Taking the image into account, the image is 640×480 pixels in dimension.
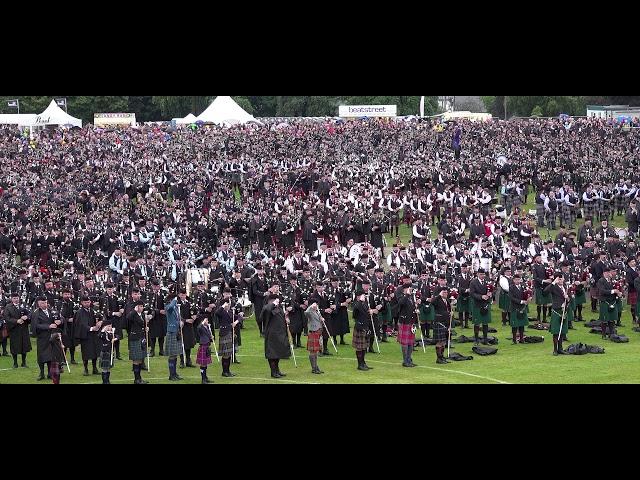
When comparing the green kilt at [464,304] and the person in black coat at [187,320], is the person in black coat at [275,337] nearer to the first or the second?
the person in black coat at [187,320]

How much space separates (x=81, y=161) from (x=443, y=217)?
14534mm

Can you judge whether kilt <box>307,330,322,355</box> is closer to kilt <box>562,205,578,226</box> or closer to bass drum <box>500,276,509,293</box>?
bass drum <box>500,276,509,293</box>

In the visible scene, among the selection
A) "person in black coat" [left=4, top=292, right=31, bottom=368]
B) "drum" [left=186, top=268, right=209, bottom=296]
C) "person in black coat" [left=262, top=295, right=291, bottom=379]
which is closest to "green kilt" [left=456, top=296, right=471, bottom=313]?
"person in black coat" [left=262, top=295, right=291, bottom=379]

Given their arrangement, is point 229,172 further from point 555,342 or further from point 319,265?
point 555,342

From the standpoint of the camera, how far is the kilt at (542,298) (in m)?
19.4

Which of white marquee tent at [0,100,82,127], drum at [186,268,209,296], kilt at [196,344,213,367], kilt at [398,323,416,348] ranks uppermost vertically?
white marquee tent at [0,100,82,127]

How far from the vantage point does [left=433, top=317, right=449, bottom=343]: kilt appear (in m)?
16.7

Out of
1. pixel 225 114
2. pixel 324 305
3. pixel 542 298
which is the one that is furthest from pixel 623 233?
pixel 225 114

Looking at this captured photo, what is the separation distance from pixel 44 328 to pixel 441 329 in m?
5.83

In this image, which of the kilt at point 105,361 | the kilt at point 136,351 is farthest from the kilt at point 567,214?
the kilt at point 105,361

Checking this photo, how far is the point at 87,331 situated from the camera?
16.2 meters

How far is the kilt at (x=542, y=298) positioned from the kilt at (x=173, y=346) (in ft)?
22.4

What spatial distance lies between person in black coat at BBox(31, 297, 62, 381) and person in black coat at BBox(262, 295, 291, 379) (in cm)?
297

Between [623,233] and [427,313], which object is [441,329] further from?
[623,233]
